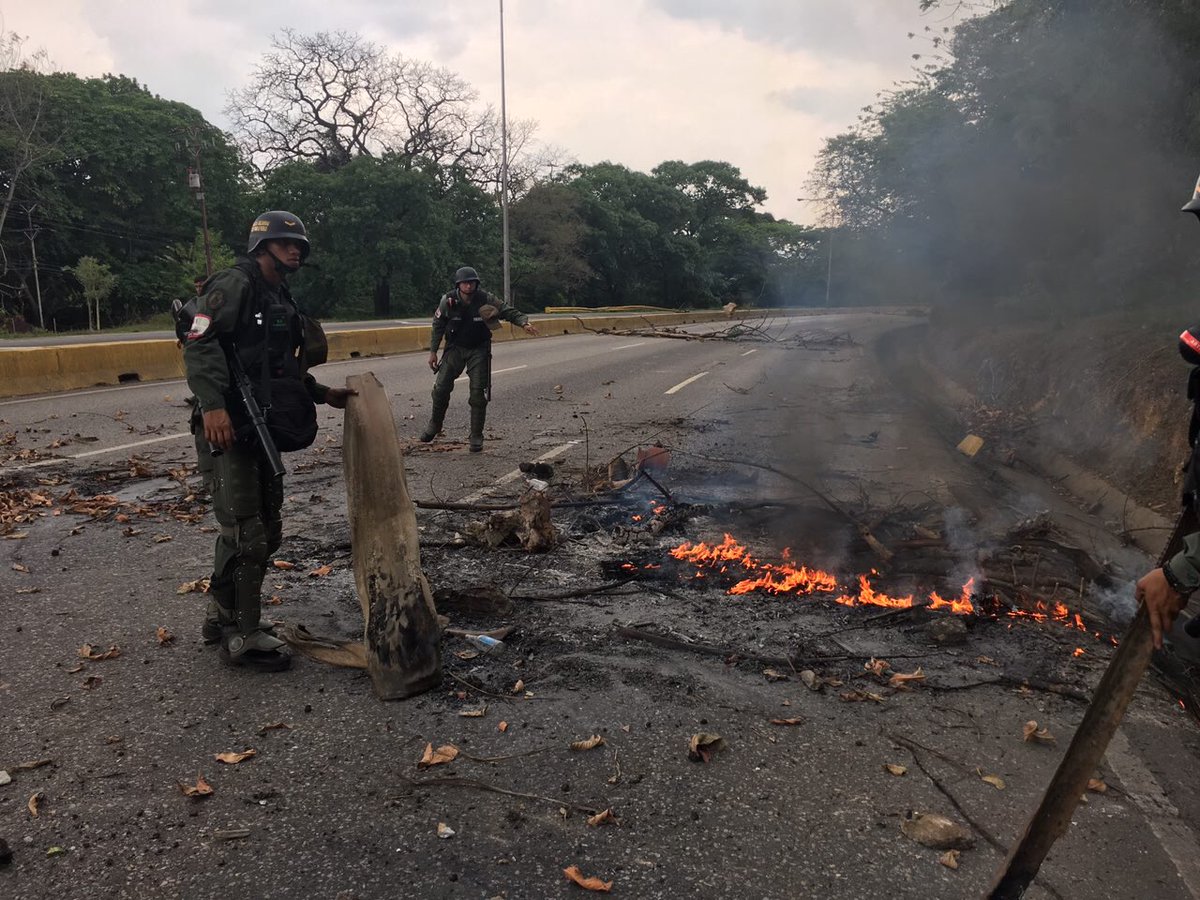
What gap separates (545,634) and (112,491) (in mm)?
4581

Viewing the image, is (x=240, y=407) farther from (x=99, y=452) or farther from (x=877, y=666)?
(x=99, y=452)

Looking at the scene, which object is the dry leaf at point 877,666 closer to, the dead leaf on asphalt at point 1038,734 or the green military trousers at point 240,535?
the dead leaf on asphalt at point 1038,734

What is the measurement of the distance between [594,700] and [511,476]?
4274mm

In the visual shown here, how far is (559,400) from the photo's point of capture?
12383 millimetres

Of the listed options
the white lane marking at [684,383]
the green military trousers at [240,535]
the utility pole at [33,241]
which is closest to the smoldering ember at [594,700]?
the green military trousers at [240,535]

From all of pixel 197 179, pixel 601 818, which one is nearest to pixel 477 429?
pixel 601 818

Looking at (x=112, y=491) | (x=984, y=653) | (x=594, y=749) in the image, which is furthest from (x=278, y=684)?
(x=112, y=491)

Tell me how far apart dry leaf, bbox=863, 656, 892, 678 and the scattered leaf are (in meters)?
1.82

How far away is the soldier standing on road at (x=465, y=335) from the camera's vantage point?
9.02 meters

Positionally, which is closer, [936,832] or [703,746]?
[936,832]

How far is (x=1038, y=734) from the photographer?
3.18m

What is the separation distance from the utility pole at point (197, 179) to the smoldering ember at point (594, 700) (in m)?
32.9

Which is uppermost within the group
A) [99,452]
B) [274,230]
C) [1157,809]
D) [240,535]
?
[274,230]

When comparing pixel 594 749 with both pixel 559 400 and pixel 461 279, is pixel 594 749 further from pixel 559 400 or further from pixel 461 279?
pixel 559 400
